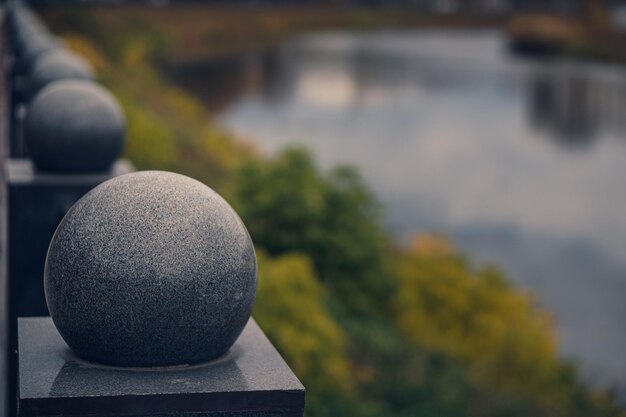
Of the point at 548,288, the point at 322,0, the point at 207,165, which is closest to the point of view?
the point at 207,165

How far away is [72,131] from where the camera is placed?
1202cm

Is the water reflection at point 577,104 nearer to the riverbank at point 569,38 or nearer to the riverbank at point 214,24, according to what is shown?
the riverbank at point 569,38

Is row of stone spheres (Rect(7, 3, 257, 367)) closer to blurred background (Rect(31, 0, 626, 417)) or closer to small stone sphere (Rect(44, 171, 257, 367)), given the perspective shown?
small stone sphere (Rect(44, 171, 257, 367))

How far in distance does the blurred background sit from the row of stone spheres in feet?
38.9

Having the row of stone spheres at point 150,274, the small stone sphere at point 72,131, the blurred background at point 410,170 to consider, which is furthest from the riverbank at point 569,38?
the row of stone spheres at point 150,274

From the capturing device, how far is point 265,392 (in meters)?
5.95

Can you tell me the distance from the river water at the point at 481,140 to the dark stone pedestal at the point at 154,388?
148ft

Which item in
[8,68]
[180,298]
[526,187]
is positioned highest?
[180,298]


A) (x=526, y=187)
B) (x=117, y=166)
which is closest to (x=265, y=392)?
(x=117, y=166)

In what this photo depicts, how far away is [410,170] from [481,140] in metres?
15.2

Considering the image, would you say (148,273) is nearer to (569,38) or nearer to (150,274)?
(150,274)

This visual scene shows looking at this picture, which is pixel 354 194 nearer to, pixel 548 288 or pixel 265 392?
pixel 548 288

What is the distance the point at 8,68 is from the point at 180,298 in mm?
24596

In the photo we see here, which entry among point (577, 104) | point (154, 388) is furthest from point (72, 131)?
point (577, 104)
